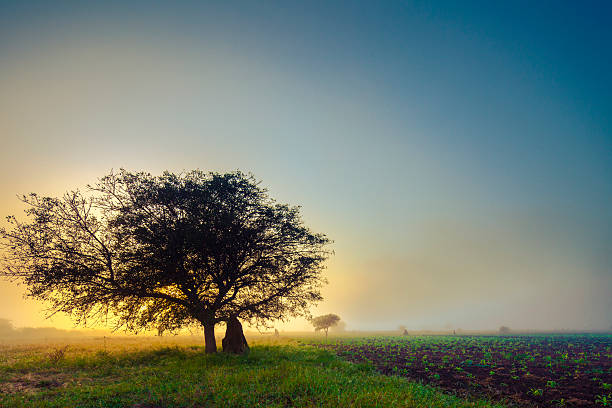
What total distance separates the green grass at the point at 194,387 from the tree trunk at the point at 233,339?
149 inches

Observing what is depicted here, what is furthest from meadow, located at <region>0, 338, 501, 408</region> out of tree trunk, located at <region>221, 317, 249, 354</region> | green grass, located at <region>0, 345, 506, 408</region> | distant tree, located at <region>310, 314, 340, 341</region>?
distant tree, located at <region>310, 314, 340, 341</region>

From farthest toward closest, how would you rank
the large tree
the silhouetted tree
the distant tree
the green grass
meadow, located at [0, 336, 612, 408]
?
the silhouetted tree, the distant tree, the large tree, meadow, located at [0, 336, 612, 408], the green grass

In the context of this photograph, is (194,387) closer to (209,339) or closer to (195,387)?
(195,387)

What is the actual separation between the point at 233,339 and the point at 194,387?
1077 centimetres

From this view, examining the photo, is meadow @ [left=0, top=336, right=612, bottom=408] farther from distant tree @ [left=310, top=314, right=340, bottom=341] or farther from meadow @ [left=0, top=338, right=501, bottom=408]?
distant tree @ [left=310, top=314, right=340, bottom=341]

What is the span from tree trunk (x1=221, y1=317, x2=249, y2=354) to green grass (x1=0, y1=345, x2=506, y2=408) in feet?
12.4

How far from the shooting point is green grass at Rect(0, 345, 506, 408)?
10797 millimetres

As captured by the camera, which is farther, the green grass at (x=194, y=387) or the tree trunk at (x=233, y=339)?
the tree trunk at (x=233, y=339)

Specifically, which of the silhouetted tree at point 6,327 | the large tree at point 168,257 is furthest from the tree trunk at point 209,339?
the silhouetted tree at point 6,327

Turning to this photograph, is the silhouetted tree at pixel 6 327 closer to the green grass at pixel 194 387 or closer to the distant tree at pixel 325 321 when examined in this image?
the distant tree at pixel 325 321

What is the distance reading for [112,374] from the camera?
53.6 ft

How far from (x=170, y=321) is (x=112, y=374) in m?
5.21

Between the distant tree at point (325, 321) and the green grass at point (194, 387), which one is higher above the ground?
the green grass at point (194, 387)

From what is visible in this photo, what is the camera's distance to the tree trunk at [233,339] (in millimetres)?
22422
